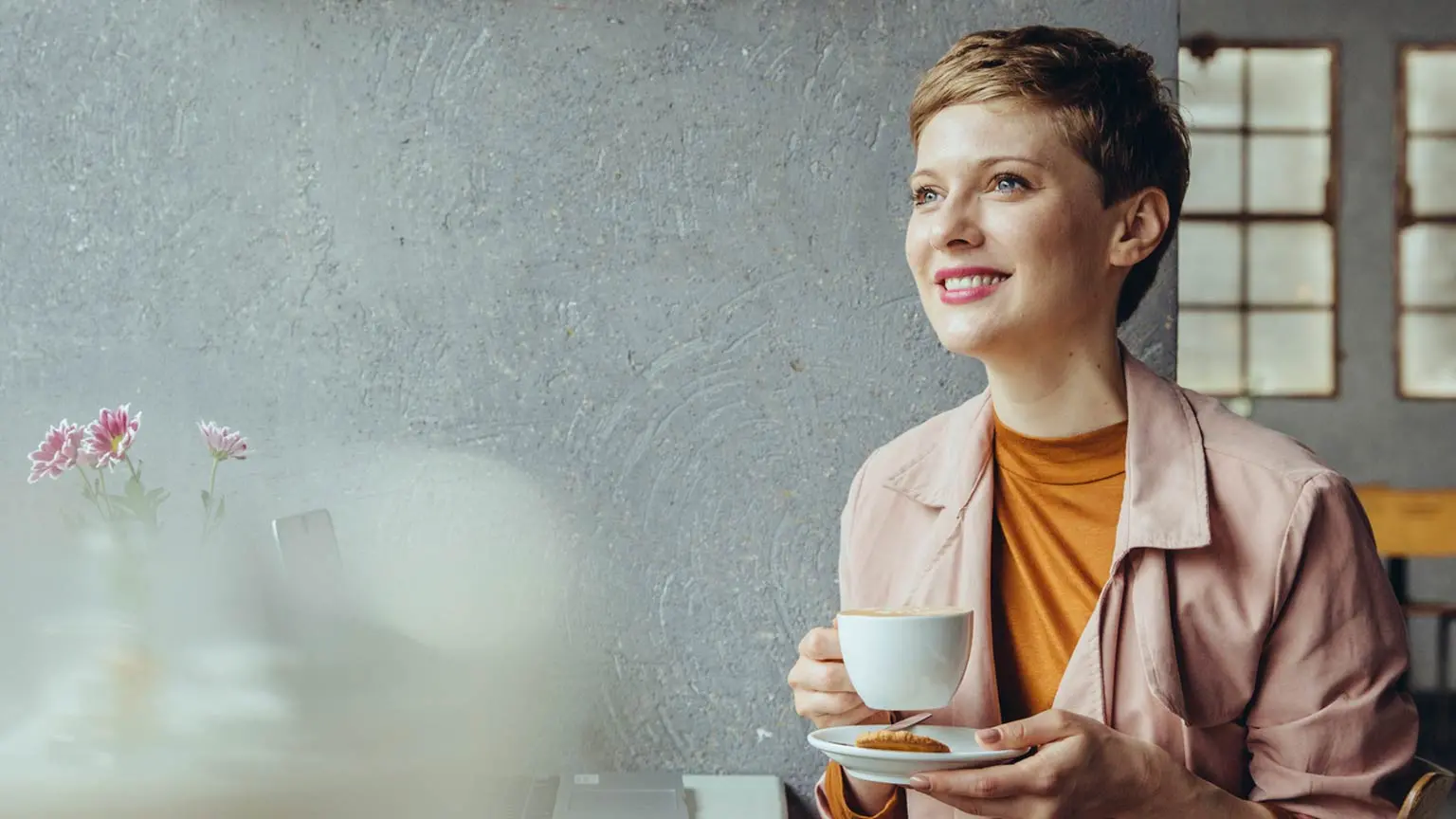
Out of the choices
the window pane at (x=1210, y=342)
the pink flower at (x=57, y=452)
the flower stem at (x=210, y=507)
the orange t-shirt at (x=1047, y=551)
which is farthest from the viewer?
the window pane at (x=1210, y=342)

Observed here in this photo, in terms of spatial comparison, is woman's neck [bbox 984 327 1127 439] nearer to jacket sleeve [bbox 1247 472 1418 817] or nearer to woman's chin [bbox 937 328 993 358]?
woman's chin [bbox 937 328 993 358]

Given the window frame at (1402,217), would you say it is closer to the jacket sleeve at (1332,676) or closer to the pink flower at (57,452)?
the jacket sleeve at (1332,676)

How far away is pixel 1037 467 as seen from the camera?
118cm

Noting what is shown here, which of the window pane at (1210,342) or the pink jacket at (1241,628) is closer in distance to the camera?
the pink jacket at (1241,628)

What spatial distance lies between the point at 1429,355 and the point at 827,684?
540 centimetres

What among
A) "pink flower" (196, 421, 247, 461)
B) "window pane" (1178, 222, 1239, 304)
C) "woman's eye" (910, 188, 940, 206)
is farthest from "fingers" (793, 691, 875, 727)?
"window pane" (1178, 222, 1239, 304)

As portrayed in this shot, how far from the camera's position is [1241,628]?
3.50 feet

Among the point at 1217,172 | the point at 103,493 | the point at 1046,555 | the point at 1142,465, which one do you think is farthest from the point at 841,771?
the point at 1217,172

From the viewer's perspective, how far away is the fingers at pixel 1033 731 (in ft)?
3.05

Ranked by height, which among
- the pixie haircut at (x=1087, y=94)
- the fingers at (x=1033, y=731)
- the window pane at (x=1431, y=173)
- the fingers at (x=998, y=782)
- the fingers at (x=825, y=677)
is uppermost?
the window pane at (x=1431, y=173)

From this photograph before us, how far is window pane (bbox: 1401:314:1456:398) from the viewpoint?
557cm

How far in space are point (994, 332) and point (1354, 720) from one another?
0.40 metres

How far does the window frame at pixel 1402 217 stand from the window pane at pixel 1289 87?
0.28 m

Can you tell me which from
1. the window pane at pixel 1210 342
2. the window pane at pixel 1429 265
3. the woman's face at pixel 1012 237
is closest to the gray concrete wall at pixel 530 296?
the woman's face at pixel 1012 237
